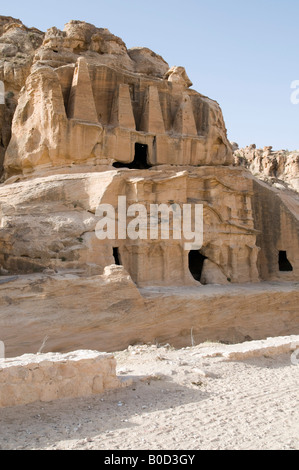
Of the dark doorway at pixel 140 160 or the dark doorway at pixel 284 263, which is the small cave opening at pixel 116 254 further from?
the dark doorway at pixel 284 263

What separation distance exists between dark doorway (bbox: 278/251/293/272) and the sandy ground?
19.2 meters

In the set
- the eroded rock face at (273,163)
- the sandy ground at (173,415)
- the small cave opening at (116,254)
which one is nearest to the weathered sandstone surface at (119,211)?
the small cave opening at (116,254)

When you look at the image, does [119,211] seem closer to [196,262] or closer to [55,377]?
[196,262]

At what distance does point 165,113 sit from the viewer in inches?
1134

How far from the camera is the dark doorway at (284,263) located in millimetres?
26570

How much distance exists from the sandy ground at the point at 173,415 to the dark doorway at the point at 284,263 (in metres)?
19.2

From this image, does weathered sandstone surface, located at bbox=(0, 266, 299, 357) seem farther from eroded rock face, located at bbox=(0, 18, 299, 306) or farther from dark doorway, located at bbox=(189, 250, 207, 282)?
dark doorway, located at bbox=(189, 250, 207, 282)

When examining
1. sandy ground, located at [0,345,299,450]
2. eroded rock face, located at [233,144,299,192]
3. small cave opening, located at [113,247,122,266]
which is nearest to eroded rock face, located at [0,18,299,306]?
small cave opening, located at [113,247,122,266]

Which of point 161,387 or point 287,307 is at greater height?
point 161,387

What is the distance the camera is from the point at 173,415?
6020 mm

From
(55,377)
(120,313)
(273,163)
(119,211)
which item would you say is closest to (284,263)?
(119,211)
